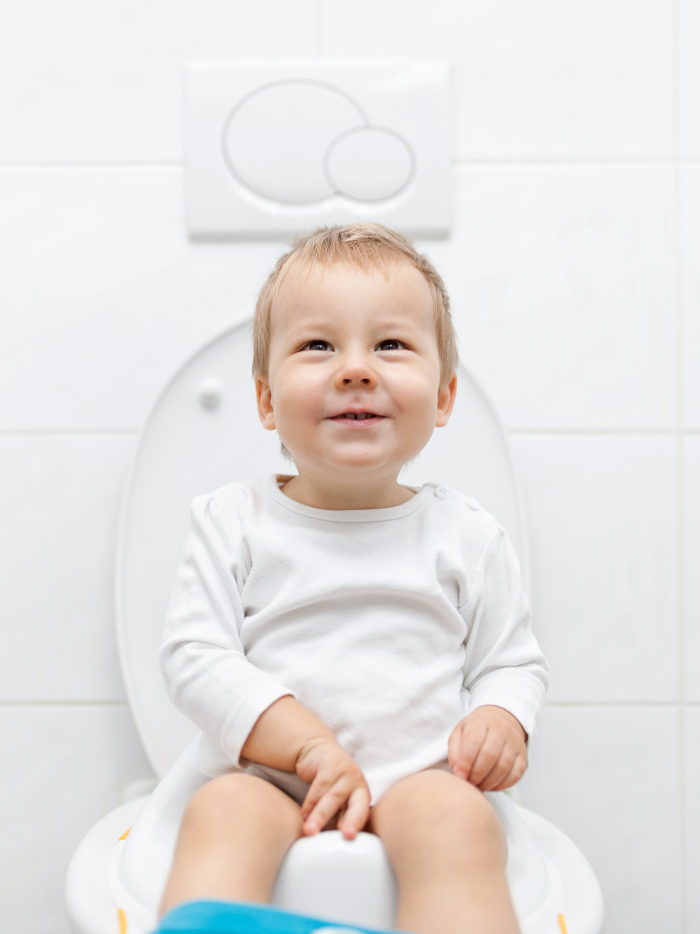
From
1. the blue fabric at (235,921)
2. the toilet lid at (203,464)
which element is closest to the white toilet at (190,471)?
the toilet lid at (203,464)

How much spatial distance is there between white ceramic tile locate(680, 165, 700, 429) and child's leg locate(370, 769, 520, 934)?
608mm

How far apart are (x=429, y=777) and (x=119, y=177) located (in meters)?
0.76

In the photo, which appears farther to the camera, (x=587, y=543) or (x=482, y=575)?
(x=587, y=543)

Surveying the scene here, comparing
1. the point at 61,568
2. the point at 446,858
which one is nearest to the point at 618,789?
the point at 446,858

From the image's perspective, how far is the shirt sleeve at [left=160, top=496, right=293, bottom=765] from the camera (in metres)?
0.68

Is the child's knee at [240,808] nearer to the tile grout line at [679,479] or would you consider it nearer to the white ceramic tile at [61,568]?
the white ceramic tile at [61,568]

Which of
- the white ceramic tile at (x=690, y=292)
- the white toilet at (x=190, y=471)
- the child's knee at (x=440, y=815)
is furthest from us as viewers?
the white ceramic tile at (x=690, y=292)

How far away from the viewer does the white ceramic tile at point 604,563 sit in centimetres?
106

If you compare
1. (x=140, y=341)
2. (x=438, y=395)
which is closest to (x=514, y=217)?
(x=438, y=395)

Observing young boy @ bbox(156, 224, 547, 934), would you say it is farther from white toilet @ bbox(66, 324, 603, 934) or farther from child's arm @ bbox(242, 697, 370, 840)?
white toilet @ bbox(66, 324, 603, 934)

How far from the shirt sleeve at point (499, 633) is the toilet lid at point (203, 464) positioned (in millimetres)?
185

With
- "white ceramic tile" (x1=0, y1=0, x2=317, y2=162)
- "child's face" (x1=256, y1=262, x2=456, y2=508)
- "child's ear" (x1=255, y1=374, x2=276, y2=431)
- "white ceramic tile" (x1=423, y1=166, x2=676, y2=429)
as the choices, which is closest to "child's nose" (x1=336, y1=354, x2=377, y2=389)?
"child's face" (x1=256, y1=262, x2=456, y2=508)

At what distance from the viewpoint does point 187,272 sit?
105 centimetres

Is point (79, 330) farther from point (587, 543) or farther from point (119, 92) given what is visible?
point (587, 543)
